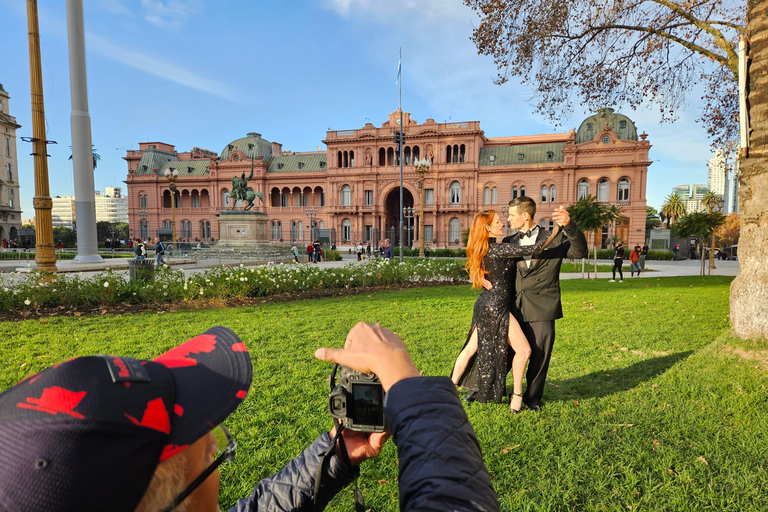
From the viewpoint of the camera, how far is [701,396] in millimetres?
4141

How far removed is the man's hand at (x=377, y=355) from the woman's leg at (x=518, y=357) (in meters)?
3.04

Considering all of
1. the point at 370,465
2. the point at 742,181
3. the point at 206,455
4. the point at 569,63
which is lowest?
the point at 370,465

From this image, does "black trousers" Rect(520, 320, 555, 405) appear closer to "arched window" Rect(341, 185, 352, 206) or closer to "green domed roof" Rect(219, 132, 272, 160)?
"arched window" Rect(341, 185, 352, 206)

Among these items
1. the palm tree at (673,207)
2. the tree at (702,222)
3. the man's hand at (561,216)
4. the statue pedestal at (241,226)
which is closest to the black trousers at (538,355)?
the man's hand at (561,216)

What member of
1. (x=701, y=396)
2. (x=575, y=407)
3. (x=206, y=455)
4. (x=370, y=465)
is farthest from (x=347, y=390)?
(x=701, y=396)

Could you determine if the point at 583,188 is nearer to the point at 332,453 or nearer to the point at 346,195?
the point at 346,195

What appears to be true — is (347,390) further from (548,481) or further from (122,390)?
(548,481)

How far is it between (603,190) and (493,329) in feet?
160

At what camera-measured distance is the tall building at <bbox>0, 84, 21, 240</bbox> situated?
5875 centimetres

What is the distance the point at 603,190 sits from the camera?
46156mm

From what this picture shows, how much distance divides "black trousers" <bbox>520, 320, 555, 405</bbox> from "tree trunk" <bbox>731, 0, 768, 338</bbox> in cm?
356

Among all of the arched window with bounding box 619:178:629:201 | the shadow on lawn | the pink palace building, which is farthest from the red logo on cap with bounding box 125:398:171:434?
the arched window with bounding box 619:178:629:201

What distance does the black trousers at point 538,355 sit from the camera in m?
3.92

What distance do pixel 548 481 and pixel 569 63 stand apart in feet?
33.4
